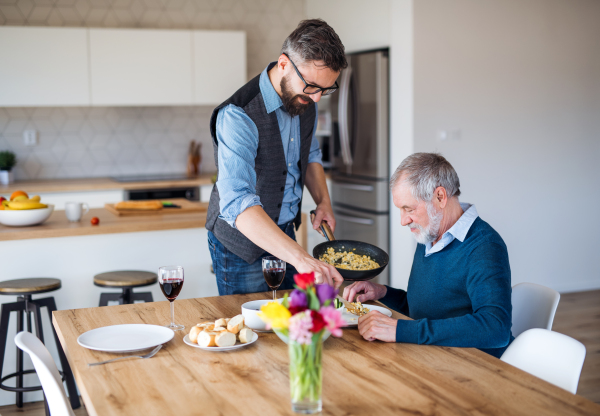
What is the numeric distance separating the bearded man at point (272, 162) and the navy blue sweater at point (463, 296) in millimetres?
304

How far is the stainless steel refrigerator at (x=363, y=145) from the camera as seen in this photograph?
463 centimetres

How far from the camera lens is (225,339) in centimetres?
155

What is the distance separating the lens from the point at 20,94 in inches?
190

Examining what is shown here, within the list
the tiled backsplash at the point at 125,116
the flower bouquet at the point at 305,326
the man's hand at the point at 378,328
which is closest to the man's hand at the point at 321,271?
the man's hand at the point at 378,328

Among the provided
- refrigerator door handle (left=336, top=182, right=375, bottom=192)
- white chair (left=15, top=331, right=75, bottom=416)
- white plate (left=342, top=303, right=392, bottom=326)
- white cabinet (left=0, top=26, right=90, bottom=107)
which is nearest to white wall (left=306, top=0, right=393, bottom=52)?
refrigerator door handle (left=336, top=182, right=375, bottom=192)

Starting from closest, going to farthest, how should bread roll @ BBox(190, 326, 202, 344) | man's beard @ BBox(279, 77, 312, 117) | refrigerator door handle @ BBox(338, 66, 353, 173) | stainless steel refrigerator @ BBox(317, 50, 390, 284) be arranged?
bread roll @ BBox(190, 326, 202, 344) < man's beard @ BBox(279, 77, 312, 117) < stainless steel refrigerator @ BBox(317, 50, 390, 284) < refrigerator door handle @ BBox(338, 66, 353, 173)

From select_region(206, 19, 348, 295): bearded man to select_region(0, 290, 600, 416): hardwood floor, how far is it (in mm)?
1341

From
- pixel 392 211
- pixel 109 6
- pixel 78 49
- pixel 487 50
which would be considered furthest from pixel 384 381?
pixel 109 6

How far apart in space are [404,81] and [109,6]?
2683 millimetres

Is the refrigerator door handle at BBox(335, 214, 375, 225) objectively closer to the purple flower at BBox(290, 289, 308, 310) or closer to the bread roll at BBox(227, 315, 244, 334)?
the bread roll at BBox(227, 315, 244, 334)

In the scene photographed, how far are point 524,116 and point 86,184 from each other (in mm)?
3485

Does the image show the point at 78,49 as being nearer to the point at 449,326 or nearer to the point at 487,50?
the point at 487,50

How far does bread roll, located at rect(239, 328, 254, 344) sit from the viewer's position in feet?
5.14

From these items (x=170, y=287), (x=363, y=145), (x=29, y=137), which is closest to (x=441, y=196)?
(x=170, y=287)
